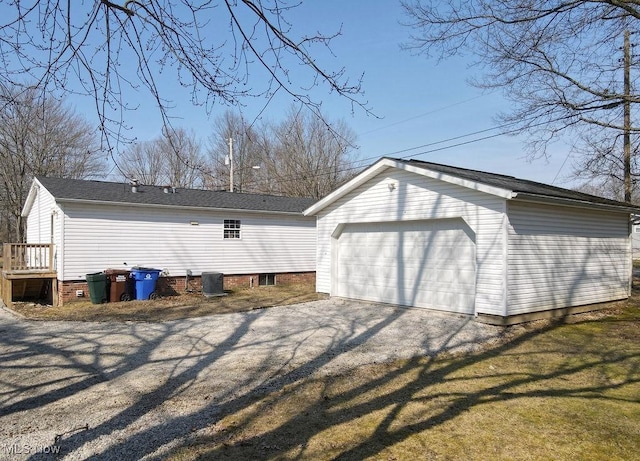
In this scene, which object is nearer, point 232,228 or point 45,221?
point 45,221

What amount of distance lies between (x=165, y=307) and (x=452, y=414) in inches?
395

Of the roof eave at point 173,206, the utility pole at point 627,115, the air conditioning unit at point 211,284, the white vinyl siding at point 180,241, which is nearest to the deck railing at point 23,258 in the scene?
the white vinyl siding at point 180,241

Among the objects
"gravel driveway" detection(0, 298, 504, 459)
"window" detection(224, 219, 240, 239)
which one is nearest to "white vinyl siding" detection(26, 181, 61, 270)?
"gravel driveway" detection(0, 298, 504, 459)

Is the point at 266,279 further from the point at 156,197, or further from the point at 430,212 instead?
the point at 430,212

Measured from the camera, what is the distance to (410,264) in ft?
37.4

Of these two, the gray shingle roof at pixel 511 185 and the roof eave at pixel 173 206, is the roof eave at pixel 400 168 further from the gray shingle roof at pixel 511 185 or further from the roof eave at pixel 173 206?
the roof eave at pixel 173 206

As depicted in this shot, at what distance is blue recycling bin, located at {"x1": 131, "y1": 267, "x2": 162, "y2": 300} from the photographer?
14.5 meters

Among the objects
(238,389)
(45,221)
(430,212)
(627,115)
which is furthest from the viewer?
(45,221)

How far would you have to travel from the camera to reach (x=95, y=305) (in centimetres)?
1333

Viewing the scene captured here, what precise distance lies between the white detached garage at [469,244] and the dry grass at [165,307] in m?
2.16

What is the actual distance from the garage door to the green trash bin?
7180 millimetres

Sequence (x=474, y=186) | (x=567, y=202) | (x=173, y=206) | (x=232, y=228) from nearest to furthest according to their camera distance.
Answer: (x=474, y=186) < (x=567, y=202) < (x=173, y=206) < (x=232, y=228)

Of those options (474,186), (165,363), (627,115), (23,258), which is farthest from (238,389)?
(627,115)

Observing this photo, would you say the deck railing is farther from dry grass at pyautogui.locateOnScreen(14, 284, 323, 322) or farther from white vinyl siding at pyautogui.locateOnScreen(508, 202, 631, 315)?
white vinyl siding at pyautogui.locateOnScreen(508, 202, 631, 315)
